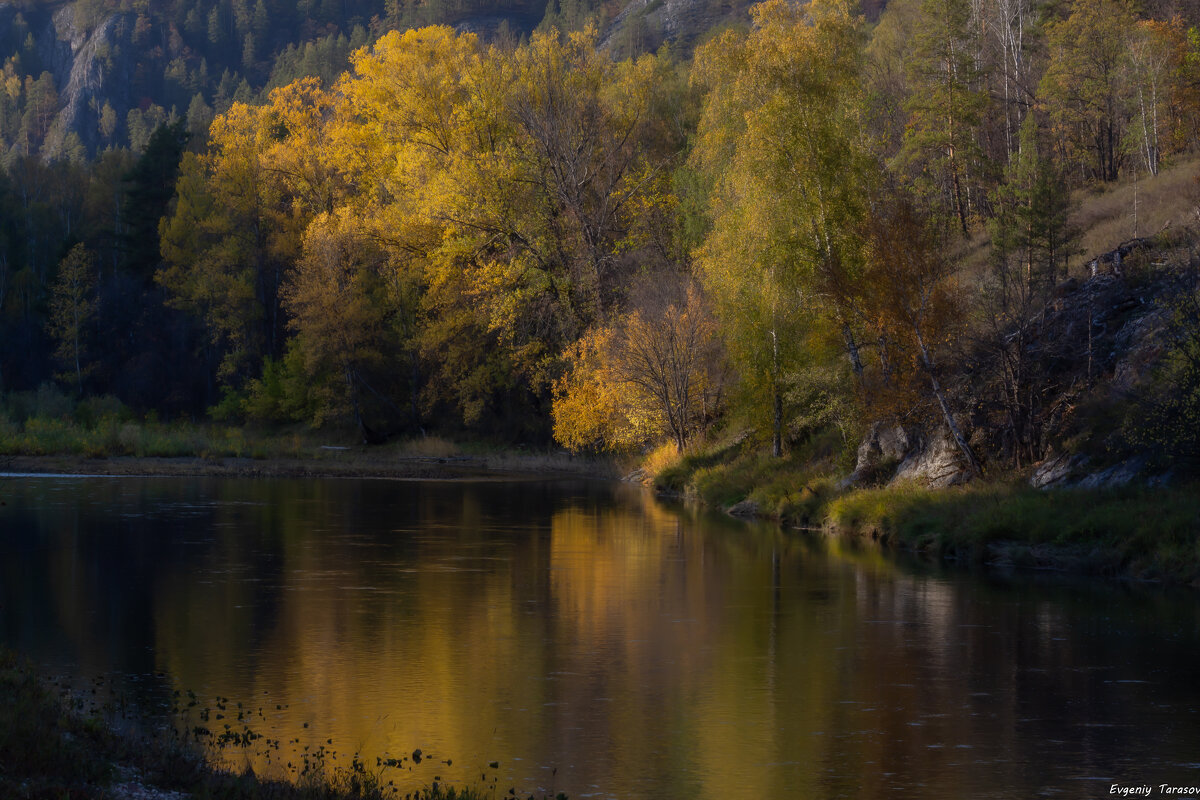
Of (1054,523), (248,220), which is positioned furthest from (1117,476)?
(248,220)

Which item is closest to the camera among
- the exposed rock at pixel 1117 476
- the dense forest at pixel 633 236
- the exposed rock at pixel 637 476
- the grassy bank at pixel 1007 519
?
the grassy bank at pixel 1007 519

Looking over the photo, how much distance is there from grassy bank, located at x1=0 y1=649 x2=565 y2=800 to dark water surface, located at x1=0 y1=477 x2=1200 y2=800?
877 millimetres

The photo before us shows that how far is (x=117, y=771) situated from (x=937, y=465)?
23.9 meters

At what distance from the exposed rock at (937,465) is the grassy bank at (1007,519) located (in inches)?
17.1

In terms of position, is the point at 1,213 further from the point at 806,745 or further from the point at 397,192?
the point at 806,745

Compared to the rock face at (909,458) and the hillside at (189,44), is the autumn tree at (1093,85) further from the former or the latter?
the hillside at (189,44)

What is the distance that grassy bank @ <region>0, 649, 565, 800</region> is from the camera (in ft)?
26.7

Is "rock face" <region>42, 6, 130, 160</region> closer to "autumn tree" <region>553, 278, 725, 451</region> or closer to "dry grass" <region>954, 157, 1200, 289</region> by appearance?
"autumn tree" <region>553, 278, 725, 451</region>

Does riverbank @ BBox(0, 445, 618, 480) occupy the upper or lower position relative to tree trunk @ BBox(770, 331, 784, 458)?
lower

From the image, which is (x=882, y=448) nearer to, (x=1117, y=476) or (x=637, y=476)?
(x=1117, y=476)

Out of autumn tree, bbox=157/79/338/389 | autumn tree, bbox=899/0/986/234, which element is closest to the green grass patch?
autumn tree, bbox=899/0/986/234

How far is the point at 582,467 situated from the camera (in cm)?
5175

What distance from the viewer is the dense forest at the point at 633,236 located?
32.4m

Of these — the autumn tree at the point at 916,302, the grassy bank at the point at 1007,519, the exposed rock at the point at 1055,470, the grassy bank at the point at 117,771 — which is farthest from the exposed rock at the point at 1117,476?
the grassy bank at the point at 117,771
